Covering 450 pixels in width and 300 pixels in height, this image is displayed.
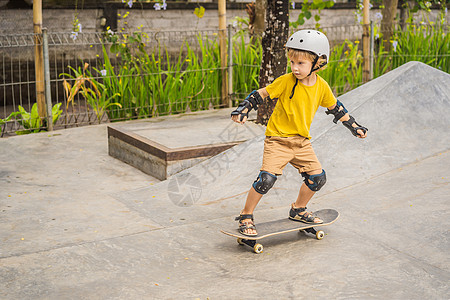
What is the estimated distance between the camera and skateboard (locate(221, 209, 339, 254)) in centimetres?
392

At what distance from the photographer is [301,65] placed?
12.6 feet

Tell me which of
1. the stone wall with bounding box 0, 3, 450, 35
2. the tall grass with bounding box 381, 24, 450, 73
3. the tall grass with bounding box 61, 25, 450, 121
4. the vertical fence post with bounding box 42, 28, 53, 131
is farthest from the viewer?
the stone wall with bounding box 0, 3, 450, 35

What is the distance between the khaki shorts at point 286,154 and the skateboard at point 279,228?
16.0 inches

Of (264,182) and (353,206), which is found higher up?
(264,182)

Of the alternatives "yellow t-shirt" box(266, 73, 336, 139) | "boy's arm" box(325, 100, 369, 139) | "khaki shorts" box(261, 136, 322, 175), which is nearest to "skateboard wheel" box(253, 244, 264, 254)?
"khaki shorts" box(261, 136, 322, 175)

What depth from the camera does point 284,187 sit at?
5285 mm

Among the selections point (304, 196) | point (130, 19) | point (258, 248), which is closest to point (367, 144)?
point (304, 196)

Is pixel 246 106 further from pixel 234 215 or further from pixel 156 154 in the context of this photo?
pixel 156 154

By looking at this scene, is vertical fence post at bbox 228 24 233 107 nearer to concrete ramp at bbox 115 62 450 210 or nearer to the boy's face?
concrete ramp at bbox 115 62 450 210

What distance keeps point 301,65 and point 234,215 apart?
146cm

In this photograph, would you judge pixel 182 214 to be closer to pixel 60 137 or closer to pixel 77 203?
pixel 77 203

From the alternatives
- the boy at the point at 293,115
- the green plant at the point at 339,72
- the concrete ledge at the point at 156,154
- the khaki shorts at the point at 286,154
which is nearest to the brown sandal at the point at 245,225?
the boy at the point at 293,115

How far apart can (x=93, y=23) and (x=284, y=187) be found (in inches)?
285

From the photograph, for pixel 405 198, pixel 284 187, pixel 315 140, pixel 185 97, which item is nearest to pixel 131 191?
pixel 284 187
